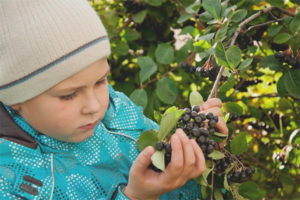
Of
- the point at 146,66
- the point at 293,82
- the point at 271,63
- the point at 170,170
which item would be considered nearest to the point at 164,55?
the point at 146,66

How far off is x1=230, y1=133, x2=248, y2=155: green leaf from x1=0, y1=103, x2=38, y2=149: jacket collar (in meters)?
0.58

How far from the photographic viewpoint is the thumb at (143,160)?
893 millimetres

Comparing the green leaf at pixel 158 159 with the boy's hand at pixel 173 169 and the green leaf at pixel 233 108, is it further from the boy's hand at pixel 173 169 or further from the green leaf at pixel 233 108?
the green leaf at pixel 233 108

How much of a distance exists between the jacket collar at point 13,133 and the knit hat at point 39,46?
115 millimetres

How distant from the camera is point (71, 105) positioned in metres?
0.98

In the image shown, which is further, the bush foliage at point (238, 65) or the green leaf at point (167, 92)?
the green leaf at point (167, 92)

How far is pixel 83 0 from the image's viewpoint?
3.49ft

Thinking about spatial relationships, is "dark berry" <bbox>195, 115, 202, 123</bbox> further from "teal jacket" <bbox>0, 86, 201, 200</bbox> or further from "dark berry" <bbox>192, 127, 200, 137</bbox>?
"teal jacket" <bbox>0, 86, 201, 200</bbox>

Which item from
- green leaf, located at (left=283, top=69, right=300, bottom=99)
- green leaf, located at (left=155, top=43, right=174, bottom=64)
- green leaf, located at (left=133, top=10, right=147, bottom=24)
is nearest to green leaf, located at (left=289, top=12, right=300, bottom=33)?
green leaf, located at (left=283, top=69, right=300, bottom=99)

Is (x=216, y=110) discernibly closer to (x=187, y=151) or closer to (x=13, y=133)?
(x=187, y=151)

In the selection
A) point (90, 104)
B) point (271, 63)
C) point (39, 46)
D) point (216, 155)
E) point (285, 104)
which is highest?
point (39, 46)

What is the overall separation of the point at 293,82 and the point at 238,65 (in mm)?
226

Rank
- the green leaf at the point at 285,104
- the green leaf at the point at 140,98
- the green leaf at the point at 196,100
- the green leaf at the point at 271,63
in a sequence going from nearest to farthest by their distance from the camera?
1. the green leaf at the point at 196,100
2. the green leaf at the point at 271,63
3. the green leaf at the point at 140,98
4. the green leaf at the point at 285,104

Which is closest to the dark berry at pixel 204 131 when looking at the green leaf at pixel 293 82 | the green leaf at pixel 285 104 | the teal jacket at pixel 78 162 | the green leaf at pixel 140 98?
the teal jacket at pixel 78 162
